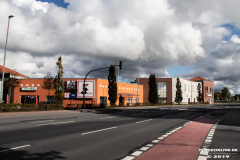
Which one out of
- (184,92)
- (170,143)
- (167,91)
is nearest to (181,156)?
(170,143)

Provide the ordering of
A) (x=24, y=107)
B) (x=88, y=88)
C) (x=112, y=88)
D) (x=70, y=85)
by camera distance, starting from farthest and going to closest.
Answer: (x=88, y=88) < (x=112, y=88) < (x=70, y=85) < (x=24, y=107)

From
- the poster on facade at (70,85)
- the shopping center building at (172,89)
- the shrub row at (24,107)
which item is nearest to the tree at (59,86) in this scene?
the shrub row at (24,107)

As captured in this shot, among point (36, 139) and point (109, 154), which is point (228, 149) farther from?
point (36, 139)

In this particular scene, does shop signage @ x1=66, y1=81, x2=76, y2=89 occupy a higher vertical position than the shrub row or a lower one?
higher

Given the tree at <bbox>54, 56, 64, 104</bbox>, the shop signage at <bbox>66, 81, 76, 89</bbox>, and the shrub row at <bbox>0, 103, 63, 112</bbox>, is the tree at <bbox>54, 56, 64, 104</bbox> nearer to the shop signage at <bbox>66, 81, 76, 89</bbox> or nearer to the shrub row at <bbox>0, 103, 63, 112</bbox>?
→ the shrub row at <bbox>0, 103, 63, 112</bbox>

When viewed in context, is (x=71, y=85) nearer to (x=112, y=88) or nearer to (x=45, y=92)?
(x=45, y=92)

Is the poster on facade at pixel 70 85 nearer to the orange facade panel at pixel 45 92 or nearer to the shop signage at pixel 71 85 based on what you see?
the shop signage at pixel 71 85

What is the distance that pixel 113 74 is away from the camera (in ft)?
143

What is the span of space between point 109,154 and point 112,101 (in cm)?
3686

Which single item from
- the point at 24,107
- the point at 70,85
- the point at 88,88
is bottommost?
the point at 24,107

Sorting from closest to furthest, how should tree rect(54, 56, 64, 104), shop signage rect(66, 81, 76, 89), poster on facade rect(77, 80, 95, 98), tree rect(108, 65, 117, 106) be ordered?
tree rect(54, 56, 64, 104) < shop signage rect(66, 81, 76, 89) < tree rect(108, 65, 117, 106) < poster on facade rect(77, 80, 95, 98)

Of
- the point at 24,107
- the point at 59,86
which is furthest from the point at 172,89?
the point at 24,107

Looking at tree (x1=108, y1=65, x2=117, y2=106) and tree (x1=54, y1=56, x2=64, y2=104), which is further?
tree (x1=108, y1=65, x2=117, y2=106)

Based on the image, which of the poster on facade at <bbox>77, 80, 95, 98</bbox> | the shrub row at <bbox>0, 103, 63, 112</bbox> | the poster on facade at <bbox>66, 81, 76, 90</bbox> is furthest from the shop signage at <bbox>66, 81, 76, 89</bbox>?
the shrub row at <bbox>0, 103, 63, 112</bbox>
